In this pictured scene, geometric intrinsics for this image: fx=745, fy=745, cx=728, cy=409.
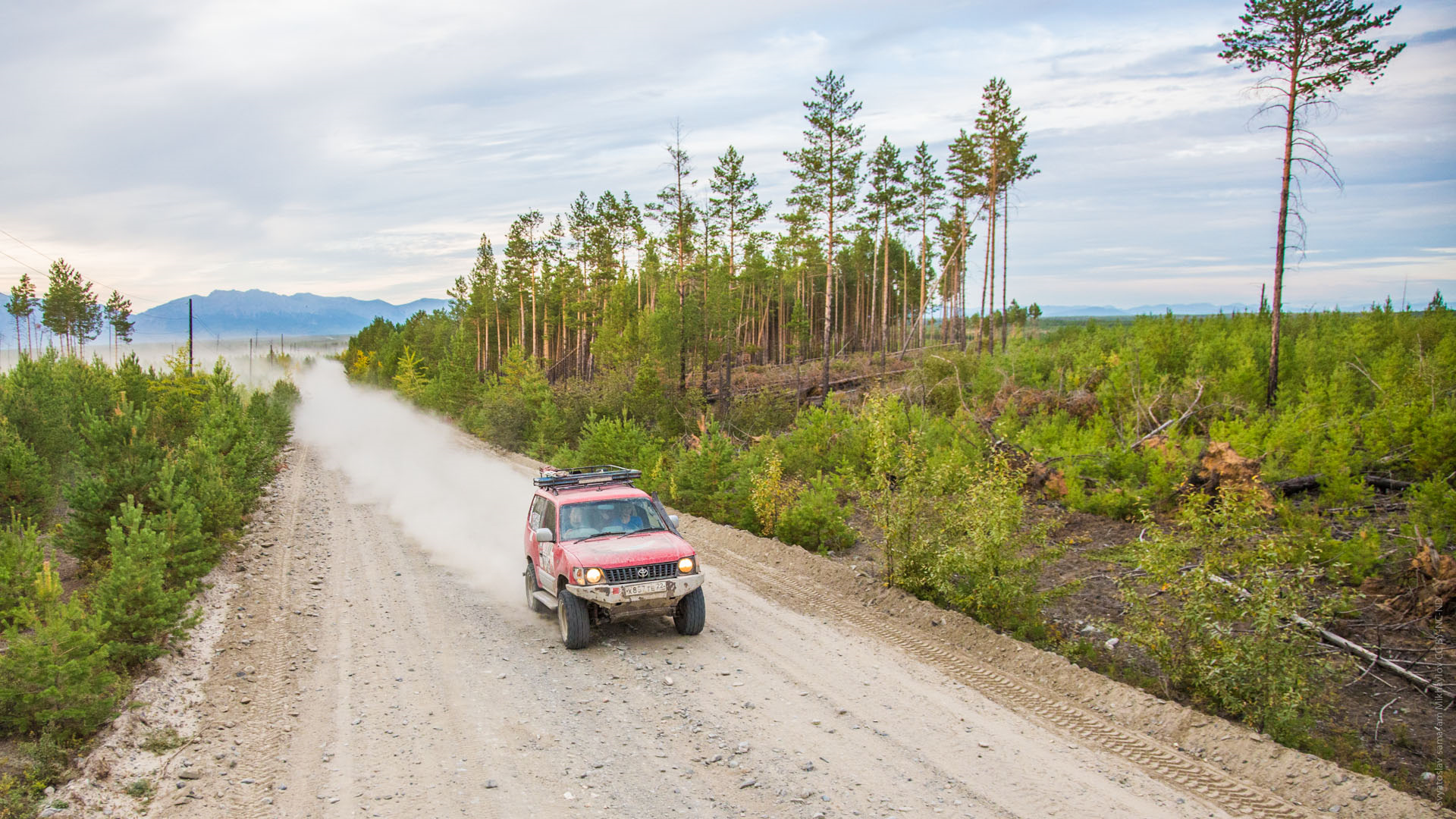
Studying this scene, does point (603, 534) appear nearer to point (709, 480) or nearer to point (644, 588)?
point (644, 588)

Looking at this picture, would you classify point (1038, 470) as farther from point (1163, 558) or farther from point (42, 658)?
point (42, 658)

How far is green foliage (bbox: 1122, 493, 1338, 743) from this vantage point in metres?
7.29

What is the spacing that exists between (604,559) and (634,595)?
593 mm

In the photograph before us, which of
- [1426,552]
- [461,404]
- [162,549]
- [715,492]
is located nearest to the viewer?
[162,549]

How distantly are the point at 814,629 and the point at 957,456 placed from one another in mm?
7079

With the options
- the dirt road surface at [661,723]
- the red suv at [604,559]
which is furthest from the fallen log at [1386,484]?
the red suv at [604,559]

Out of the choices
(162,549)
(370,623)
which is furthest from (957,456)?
(162,549)

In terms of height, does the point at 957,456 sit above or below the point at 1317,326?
below

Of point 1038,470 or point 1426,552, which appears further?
point 1038,470

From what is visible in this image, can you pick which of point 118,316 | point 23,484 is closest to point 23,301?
point 118,316

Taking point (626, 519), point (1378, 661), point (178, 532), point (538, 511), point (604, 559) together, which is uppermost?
point (626, 519)

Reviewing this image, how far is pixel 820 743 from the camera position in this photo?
7168mm

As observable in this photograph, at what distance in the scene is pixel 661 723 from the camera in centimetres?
764

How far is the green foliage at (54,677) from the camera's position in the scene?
7.00 metres
